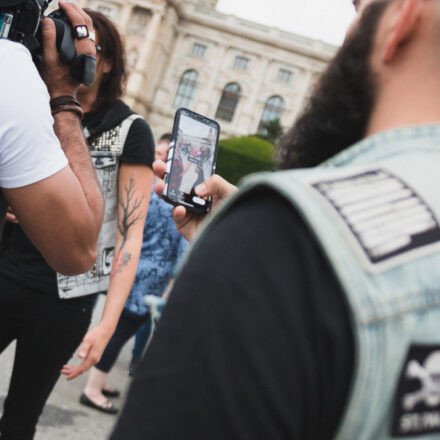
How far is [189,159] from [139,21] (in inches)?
A: 1583

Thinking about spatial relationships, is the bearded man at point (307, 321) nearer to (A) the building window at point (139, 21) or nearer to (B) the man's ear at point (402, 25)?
(B) the man's ear at point (402, 25)

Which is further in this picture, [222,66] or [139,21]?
[222,66]

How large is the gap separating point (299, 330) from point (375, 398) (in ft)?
0.38

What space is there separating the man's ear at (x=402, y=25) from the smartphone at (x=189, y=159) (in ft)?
2.62

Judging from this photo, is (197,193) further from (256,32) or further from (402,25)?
(256,32)

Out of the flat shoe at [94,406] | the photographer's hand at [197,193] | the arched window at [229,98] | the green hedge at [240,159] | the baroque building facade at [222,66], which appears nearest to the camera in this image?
the photographer's hand at [197,193]

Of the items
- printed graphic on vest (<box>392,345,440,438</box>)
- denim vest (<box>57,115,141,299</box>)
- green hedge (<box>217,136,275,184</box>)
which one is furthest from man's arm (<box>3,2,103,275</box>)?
green hedge (<box>217,136,275,184</box>)

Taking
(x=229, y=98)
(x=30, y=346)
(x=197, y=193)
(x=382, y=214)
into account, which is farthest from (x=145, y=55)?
(x=382, y=214)

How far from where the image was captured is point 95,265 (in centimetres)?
214

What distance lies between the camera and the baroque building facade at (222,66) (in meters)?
38.4

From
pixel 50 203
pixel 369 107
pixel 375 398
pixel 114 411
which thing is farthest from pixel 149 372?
pixel 114 411

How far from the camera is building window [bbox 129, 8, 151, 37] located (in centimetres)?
3794

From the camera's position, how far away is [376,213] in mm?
592

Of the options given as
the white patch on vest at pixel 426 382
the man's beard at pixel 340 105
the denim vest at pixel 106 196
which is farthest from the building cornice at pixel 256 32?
the white patch on vest at pixel 426 382
